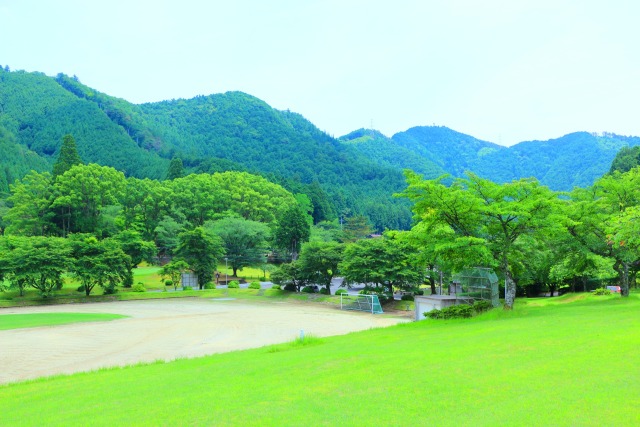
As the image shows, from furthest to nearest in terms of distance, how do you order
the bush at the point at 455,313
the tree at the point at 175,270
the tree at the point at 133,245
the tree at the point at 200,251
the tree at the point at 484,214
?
the tree at the point at 133,245 < the tree at the point at 200,251 < the tree at the point at 175,270 < the bush at the point at 455,313 < the tree at the point at 484,214

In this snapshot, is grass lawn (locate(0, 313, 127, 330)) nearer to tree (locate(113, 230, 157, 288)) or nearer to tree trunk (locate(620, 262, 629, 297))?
tree (locate(113, 230, 157, 288))

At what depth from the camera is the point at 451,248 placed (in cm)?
2019

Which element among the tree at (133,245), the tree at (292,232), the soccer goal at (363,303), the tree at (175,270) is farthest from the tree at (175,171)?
the soccer goal at (363,303)

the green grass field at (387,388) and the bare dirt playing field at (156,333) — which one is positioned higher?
the green grass field at (387,388)

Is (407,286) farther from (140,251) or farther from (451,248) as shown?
(140,251)

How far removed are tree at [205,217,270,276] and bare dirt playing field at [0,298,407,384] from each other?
725 inches

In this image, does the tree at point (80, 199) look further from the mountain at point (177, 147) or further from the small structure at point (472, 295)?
the small structure at point (472, 295)

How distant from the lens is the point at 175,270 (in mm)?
49312

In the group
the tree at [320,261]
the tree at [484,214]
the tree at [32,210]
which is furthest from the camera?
the tree at [32,210]

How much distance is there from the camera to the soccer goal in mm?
37609

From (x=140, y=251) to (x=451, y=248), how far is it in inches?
1691

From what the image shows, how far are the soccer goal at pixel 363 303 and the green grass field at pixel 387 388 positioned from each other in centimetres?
2411

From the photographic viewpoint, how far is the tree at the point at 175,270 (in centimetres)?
4878

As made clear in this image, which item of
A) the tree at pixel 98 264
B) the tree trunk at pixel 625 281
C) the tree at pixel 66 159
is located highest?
the tree at pixel 66 159
